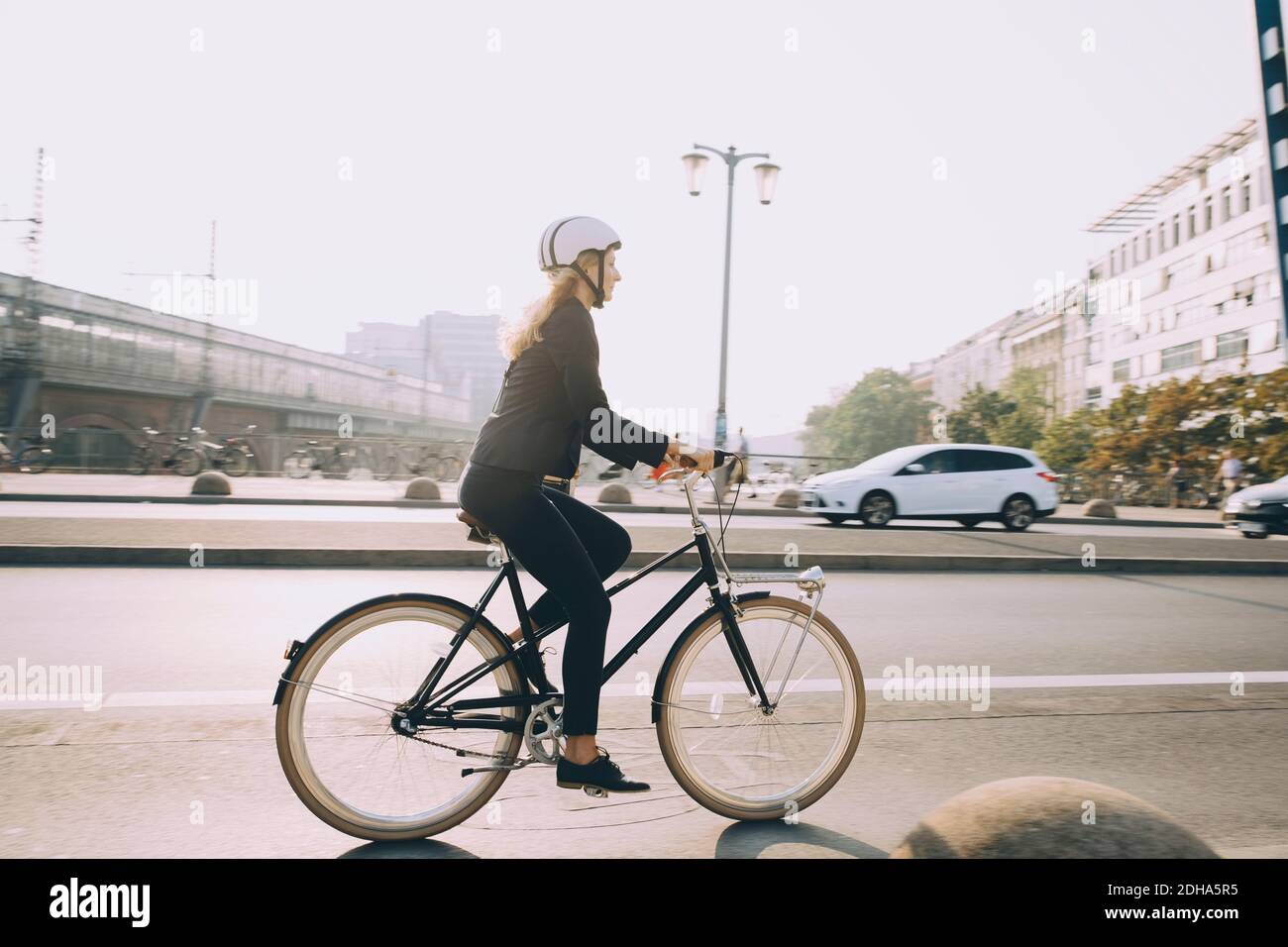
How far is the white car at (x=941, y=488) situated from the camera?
16.5 meters

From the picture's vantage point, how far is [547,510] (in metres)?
2.99

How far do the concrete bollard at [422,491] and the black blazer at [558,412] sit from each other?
1670 cm

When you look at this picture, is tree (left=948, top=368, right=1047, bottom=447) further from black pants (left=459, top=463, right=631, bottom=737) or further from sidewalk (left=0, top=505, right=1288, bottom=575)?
black pants (left=459, top=463, right=631, bottom=737)

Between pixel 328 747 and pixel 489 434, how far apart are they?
106 centimetres

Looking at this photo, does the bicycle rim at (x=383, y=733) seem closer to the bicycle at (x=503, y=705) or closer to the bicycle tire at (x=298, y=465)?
the bicycle at (x=503, y=705)

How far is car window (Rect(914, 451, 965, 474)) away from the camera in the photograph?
16.9m

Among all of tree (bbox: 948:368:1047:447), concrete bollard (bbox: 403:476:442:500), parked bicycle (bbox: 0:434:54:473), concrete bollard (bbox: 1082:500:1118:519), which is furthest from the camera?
tree (bbox: 948:368:1047:447)

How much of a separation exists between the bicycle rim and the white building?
5225 centimetres

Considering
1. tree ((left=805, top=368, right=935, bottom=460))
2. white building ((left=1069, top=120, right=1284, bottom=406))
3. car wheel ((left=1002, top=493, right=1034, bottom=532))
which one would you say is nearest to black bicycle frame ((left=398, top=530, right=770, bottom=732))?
car wheel ((left=1002, top=493, right=1034, bottom=532))

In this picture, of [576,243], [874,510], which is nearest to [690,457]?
[576,243]

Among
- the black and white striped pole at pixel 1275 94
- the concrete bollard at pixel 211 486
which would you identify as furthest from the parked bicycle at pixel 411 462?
the black and white striped pole at pixel 1275 94

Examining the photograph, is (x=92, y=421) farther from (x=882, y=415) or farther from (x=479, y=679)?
(x=882, y=415)

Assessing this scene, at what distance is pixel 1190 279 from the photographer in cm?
6347
